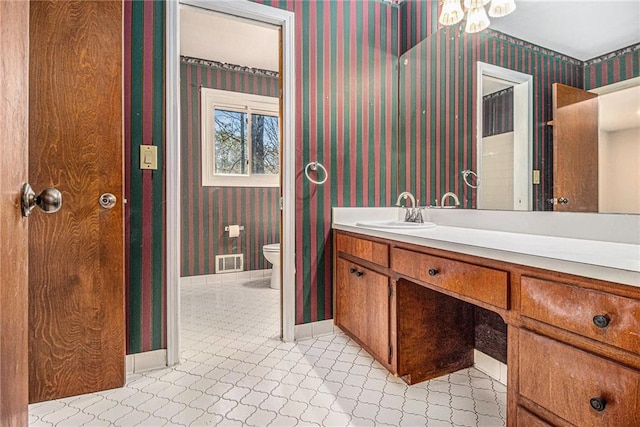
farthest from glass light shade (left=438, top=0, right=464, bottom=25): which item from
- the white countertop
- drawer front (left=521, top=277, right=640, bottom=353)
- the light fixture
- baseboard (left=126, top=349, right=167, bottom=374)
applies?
baseboard (left=126, top=349, right=167, bottom=374)

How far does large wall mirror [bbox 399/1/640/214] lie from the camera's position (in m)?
1.21

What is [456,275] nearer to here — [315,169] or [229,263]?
[315,169]

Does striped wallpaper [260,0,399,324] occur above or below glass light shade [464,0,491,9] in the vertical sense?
below

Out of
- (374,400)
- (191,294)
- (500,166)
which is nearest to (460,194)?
(500,166)

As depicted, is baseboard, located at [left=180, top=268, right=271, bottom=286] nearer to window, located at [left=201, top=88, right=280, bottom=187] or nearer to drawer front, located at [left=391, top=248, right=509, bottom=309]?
window, located at [left=201, top=88, right=280, bottom=187]

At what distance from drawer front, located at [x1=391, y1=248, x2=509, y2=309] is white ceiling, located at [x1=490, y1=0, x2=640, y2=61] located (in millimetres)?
975

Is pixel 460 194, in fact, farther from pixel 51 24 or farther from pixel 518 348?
pixel 51 24

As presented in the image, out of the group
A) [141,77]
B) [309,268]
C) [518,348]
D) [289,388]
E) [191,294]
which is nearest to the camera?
[518,348]

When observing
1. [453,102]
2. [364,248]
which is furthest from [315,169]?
[453,102]

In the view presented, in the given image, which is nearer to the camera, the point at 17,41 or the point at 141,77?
the point at 17,41

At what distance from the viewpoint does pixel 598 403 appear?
79 cm

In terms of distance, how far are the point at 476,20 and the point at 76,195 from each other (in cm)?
220

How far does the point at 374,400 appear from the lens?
1460 mm

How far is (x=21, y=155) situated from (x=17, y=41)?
198mm
